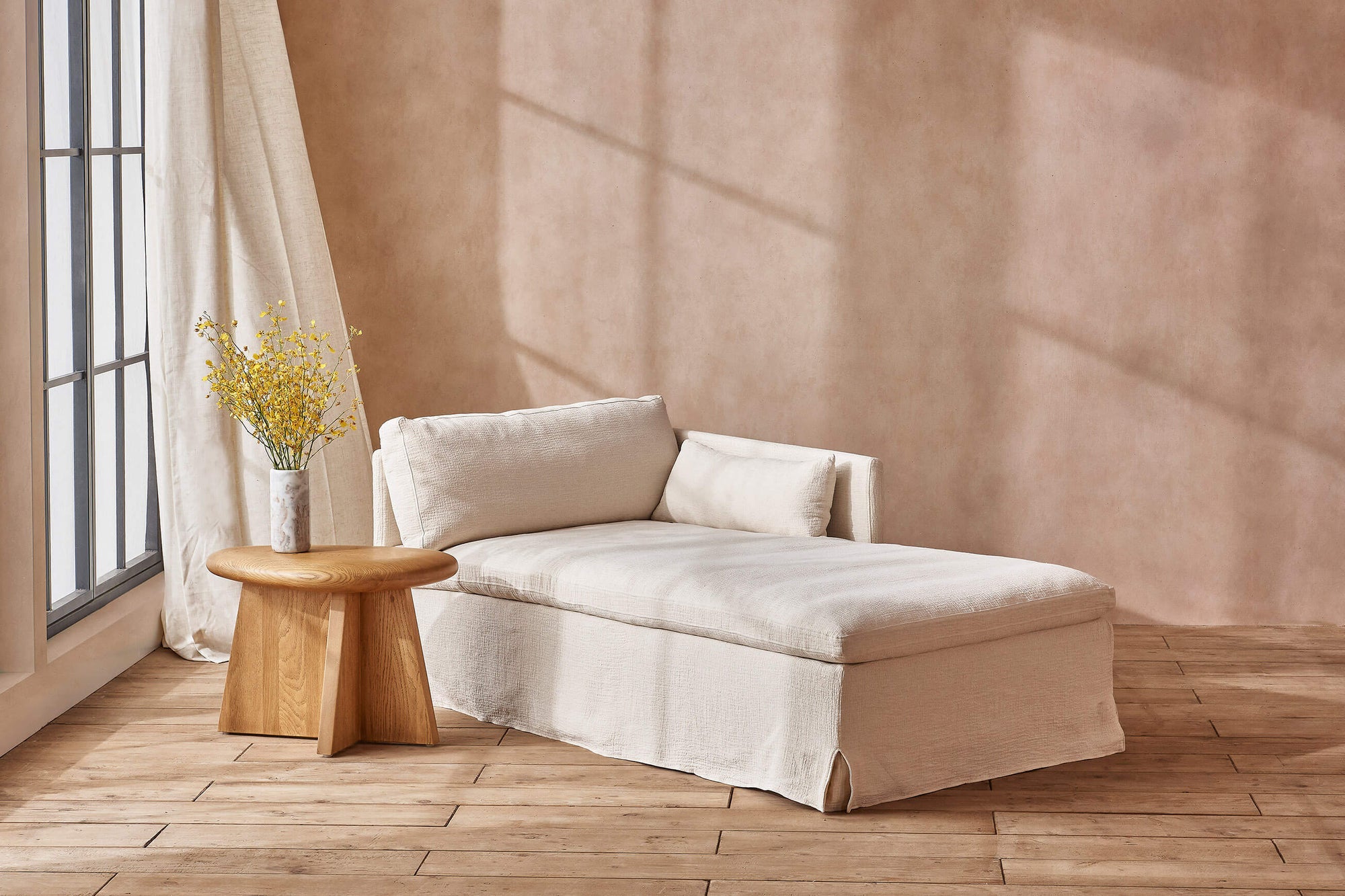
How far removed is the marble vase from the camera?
3.28m

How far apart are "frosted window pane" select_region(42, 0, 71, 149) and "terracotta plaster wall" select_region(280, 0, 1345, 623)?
42.3 inches

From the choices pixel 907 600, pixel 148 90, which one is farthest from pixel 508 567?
pixel 148 90

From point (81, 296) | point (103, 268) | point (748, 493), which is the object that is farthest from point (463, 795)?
point (103, 268)

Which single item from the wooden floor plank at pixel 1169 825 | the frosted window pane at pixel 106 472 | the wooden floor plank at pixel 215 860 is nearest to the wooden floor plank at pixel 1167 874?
the wooden floor plank at pixel 1169 825

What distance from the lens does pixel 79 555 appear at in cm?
384

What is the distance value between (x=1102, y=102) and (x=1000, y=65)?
35 cm

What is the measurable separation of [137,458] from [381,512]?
39.1 inches

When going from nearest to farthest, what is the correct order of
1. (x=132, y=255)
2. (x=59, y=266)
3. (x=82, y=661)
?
(x=82, y=661) < (x=59, y=266) < (x=132, y=255)

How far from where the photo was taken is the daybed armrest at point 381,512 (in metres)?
3.72

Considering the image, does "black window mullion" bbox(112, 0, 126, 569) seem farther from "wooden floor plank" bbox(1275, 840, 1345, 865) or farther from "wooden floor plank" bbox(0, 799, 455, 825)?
"wooden floor plank" bbox(1275, 840, 1345, 865)

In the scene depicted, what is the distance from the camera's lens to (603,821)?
2.80m

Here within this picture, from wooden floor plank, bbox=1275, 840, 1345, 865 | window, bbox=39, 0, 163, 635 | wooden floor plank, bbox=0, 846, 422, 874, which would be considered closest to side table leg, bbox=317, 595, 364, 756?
wooden floor plank, bbox=0, 846, 422, 874

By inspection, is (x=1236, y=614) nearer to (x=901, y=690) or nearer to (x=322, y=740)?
(x=901, y=690)

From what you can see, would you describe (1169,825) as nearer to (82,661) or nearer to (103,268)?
(82,661)
